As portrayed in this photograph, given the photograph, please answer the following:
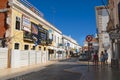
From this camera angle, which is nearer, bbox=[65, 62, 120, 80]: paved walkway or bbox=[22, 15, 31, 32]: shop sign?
bbox=[65, 62, 120, 80]: paved walkway

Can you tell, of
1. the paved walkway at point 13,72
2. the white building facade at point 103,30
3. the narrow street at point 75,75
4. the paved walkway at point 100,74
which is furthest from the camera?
the white building facade at point 103,30

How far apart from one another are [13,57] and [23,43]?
19.0ft

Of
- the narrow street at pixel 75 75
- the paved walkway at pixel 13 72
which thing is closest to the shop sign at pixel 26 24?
the paved walkway at pixel 13 72

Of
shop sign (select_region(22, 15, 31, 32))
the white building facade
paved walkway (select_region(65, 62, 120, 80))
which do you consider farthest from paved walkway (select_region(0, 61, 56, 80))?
the white building facade

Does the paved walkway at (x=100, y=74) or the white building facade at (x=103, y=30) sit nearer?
the paved walkway at (x=100, y=74)

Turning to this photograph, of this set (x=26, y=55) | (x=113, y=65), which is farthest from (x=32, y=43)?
(x=113, y=65)

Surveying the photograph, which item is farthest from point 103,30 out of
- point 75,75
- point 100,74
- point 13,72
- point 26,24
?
point 100,74

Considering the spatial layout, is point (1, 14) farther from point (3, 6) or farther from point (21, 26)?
point (21, 26)

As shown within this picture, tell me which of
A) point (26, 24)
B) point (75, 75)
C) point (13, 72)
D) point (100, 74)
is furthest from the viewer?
point (26, 24)

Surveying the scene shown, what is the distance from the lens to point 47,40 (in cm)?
4419

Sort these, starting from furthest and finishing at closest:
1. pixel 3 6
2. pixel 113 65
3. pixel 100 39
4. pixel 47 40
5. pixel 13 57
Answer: pixel 47 40, pixel 100 39, pixel 3 6, pixel 13 57, pixel 113 65

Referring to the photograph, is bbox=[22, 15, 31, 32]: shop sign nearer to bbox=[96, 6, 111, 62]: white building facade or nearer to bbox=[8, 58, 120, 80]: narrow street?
bbox=[8, 58, 120, 80]: narrow street

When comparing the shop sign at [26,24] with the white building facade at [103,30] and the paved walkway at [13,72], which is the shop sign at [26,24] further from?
the white building facade at [103,30]

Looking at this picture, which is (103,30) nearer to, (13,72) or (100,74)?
(13,72)
